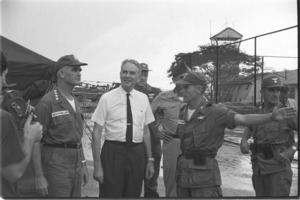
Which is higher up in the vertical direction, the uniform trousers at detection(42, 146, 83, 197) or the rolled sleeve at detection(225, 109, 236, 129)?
the rolled sleeve at detection(225, 109, 236, 129)

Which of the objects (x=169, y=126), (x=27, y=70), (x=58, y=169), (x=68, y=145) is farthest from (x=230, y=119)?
(x=27, y=70)

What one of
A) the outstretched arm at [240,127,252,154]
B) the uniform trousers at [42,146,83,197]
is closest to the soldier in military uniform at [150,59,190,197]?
the outstretched arm at [240,127,252,154]

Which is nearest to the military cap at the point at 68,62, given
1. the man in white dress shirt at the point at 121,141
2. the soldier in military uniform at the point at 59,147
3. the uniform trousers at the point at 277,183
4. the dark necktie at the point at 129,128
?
the soldier in military uniform at the point at 59,147

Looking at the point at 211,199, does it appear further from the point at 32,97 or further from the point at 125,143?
the point at 32,97

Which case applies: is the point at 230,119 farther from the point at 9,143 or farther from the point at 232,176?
the point at 232,176

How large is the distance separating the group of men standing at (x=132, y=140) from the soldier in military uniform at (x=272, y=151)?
1 centimetres

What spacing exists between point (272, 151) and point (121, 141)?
169 centimetres

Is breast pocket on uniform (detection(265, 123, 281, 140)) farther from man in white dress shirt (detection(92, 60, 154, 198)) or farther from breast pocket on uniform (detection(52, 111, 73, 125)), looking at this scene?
breast pocket on uniform (detection(52, 111, 73, 125))

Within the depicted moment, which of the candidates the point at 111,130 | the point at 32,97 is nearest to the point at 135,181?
the point at 111,130

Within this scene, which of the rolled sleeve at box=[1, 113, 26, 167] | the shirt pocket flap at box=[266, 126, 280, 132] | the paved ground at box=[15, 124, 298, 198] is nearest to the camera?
the rolled sleeve at box=[1, 113, 26, 167]

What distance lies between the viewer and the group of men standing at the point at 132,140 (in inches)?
133

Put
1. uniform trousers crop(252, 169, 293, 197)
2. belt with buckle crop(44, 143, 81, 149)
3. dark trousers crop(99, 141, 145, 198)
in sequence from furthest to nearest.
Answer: uniform trousers crop(252, 169, 293, 197) → dark trousers crop(99, 141, 145, 198) → belt with buckle crop(44, 143, 81, 149)

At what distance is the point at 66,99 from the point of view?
3.66 m

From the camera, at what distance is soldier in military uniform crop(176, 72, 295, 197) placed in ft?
10.9
